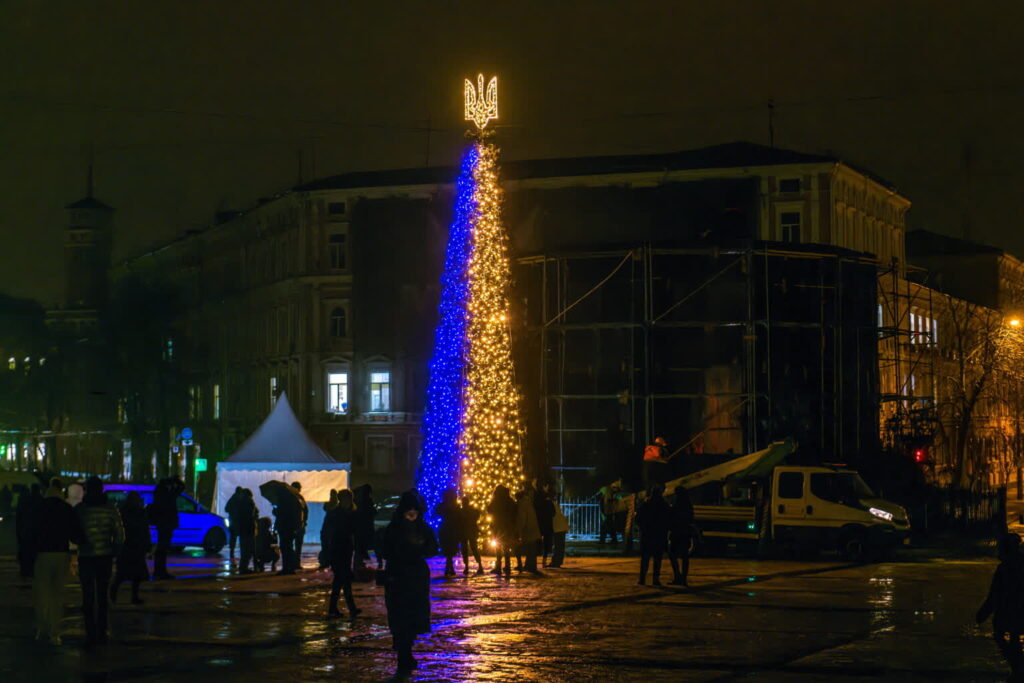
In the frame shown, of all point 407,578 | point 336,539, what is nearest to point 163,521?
point 336,539

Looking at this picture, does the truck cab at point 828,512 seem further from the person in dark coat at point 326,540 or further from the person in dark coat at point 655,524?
the person in dark coat at point 326,540

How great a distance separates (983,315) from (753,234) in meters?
12.1

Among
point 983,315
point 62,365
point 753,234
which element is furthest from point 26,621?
point 62,365

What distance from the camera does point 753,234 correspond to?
2520 inches

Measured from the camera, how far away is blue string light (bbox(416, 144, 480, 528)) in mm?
30750

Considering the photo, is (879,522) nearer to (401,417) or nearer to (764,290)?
(764,290)

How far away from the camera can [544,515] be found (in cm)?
2717

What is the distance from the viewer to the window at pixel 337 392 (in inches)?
2795

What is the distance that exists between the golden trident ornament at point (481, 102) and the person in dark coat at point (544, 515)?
7818 mm

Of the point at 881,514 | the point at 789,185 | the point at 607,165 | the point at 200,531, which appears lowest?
the point at 200,531

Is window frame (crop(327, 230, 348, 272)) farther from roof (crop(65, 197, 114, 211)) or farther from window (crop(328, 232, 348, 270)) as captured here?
roof (crop(65, 197, 114, 211))

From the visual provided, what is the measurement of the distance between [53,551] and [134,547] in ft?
16.0

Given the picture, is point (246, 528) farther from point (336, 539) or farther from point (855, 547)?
point (855, 547)

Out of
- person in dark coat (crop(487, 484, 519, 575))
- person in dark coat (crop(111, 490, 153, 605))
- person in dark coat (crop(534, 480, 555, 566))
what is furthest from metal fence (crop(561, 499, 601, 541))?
person in dark coat (crop(111, 490, 153, 605))
